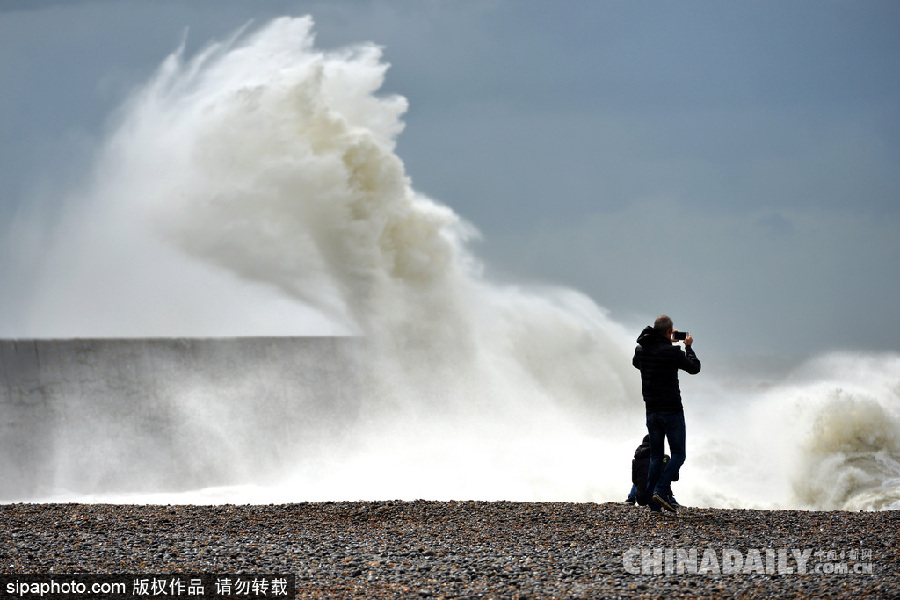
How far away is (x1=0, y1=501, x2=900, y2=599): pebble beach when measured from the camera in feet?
13.3

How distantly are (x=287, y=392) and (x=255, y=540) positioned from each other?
6536 millimetres

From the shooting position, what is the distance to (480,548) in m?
4.96

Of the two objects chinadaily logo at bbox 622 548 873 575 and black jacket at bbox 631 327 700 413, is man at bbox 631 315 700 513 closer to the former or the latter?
black jacket at bbox 631 327 700 413

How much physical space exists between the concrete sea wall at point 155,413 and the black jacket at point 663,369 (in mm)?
6649

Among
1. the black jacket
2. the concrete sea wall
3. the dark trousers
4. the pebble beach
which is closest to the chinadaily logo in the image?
the pebble beach

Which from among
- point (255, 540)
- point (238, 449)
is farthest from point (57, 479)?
point (255, 540)

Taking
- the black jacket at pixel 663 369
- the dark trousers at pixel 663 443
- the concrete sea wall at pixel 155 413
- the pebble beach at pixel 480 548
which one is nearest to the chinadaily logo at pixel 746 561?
the pebble beach at pixel 480 548

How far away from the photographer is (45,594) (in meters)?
4.07

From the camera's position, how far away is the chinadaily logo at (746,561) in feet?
14.2

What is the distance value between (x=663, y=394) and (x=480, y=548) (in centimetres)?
196

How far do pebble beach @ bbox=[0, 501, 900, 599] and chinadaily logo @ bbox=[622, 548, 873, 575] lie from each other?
2cm

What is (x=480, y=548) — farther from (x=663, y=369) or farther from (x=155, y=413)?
(x=155, y=413)

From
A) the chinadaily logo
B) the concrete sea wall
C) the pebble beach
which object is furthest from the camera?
the concrete sea wall

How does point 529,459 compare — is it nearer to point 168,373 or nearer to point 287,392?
point 287,392
